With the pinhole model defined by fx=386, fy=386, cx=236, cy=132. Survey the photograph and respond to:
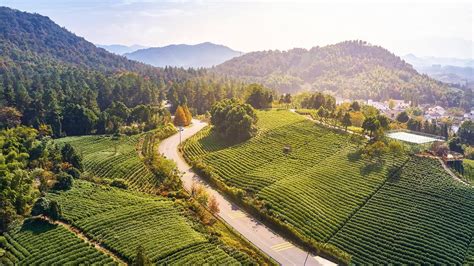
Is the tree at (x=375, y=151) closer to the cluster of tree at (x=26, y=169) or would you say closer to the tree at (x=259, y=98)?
the tree at (x=259, y=98)

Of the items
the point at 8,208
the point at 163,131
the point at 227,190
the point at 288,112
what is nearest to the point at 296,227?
the point at 227,190

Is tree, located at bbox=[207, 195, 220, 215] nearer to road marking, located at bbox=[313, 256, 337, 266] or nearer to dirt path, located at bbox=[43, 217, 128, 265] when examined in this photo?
road marking, located at bbox=[313, 256, 337, 266]

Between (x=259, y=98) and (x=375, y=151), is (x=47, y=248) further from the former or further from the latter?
(x=259, y=98)

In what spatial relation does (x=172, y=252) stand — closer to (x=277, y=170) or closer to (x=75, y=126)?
(x=277, y=170)

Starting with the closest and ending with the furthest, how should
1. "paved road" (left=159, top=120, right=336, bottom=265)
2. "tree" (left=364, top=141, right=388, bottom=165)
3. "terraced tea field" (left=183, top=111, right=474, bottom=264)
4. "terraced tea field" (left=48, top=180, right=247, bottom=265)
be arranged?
"terraced tea field" (left=48, top=180, right=247, bottom=265) → "paved road" (left=159, top=120, right=336, bottom=265) → "terraced tea field" (left=183, top=111, right=474, bottom=264) → "tree" (left=364, top=141, right=388, bottom=165)

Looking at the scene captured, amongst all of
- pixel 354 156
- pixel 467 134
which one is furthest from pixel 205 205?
pixel 467 134

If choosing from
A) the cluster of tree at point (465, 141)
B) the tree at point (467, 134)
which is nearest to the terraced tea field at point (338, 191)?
the cluster of tree at point (465, 141)

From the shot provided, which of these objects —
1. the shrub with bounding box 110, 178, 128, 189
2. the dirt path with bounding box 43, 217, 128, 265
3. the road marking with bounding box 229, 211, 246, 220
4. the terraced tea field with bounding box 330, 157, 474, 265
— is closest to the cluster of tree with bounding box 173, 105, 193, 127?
the shrub with bounding box 110, 178, 128, 189
